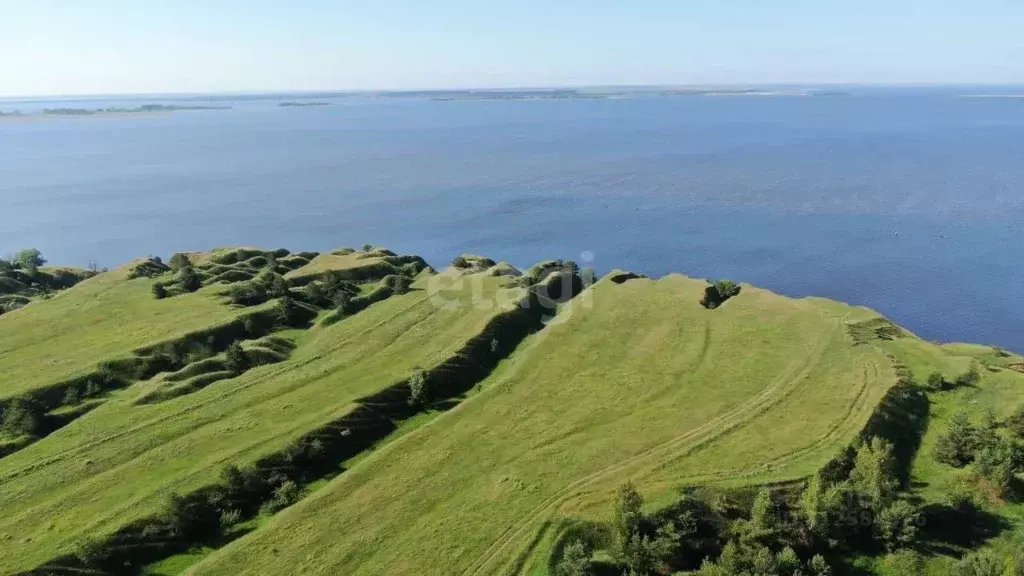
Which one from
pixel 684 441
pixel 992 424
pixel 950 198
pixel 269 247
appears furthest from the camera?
pixel 950 198

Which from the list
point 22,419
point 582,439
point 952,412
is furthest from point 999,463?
point 22,419

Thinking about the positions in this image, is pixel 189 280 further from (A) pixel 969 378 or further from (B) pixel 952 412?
(A) pixel 969 378

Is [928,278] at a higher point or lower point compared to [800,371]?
lower

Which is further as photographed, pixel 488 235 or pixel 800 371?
pixel 488 235

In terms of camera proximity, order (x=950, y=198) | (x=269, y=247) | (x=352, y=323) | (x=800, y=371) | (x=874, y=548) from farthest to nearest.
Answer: (x=950, y=198), (x=269, y=247), (x=352, y=323), (x=800, y=371), (x=874, y=548)

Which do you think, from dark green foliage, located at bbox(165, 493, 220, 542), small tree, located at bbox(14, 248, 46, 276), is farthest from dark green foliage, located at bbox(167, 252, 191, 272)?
dark green foliage, located at bbox(165, 493, 220, 542)

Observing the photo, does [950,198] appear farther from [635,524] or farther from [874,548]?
[635,524]

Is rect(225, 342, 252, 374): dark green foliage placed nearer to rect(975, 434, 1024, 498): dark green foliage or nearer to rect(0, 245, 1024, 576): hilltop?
rect(0, 245, 1024, 576): hilltop

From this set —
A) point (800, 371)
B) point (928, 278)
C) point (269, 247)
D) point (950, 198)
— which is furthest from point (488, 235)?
point (950, 198)
